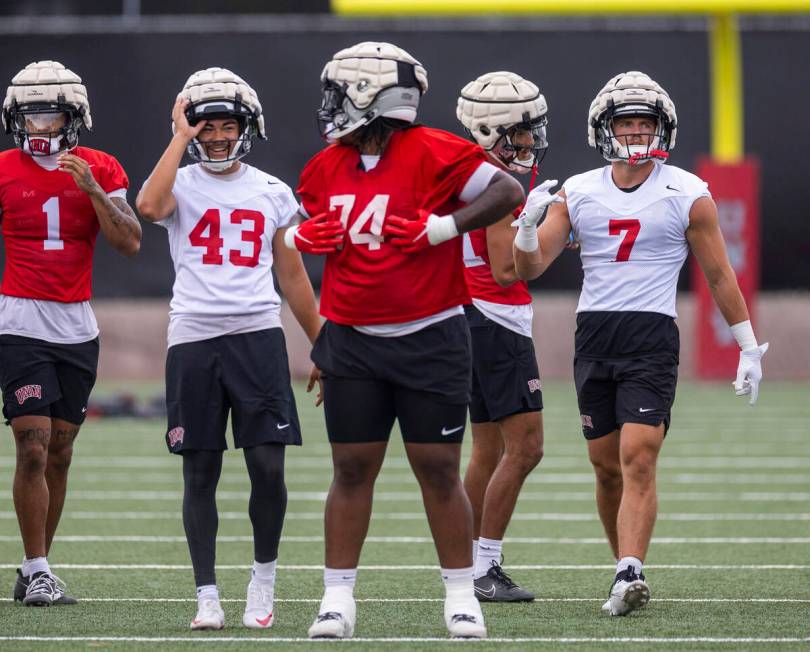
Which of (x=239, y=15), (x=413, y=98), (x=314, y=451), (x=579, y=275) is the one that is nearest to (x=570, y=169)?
(x=579, y=275)

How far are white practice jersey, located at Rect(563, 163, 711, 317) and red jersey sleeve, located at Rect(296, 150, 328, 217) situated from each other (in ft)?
4.42

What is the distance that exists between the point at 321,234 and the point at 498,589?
1.91m

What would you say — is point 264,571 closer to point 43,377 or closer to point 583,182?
point 43,377

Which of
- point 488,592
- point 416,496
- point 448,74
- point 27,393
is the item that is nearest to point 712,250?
point 488,592

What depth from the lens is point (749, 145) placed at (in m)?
20.6

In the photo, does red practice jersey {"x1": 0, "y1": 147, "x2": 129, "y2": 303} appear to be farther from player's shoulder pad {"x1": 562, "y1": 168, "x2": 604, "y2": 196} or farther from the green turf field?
player's shoulder pad {"x1": 562, "y1": 168, "x2": 604, "y2": 196}

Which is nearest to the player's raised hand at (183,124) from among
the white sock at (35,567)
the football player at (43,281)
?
the football player at (43,281)

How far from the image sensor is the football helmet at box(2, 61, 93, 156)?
611 cm

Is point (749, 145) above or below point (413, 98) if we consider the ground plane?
above

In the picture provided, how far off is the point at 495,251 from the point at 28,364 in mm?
1841

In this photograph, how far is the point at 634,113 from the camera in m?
5.97

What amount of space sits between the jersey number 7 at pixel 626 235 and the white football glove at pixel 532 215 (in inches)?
12.9

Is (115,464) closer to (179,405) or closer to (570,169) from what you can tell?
(179,405)

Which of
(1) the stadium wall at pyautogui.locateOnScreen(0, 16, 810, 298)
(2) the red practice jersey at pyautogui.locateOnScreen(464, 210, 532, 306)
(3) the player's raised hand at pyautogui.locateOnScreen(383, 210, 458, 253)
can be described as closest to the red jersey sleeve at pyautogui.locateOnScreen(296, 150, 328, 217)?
(3) the player's raised hand at pyautogui.locateOnScreen(383, 210, 458, 253)
